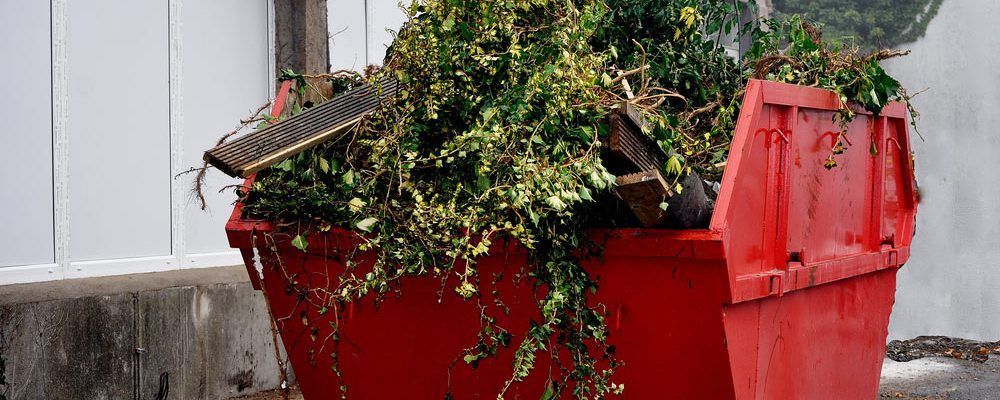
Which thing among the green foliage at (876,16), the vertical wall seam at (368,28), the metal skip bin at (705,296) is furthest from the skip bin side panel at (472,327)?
the green foliage at (876,16)

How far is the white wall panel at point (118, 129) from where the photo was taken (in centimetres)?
616

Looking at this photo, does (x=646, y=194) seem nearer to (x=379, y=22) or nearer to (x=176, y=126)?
(x=176, y=126)

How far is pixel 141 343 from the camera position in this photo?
5.96 meters

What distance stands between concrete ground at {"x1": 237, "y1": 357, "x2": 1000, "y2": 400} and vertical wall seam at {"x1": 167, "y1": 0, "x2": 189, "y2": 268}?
4.27ft

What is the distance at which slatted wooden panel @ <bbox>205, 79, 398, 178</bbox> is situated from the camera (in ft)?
11.9

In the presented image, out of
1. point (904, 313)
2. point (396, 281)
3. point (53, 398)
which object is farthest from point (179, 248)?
point (904, 313)

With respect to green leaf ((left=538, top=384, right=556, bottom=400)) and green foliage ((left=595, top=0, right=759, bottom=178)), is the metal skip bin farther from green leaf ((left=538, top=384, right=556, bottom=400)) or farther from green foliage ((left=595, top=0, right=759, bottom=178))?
green foliage ((left=595, top=0, right=759, bottom=178))

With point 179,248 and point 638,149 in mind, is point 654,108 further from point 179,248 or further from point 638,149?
point 179,248

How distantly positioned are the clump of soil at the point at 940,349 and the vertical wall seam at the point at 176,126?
6.48m

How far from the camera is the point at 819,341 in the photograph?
4.26m

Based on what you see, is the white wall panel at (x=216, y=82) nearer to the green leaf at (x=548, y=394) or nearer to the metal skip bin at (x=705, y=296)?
the metal skip bin at (x=705, y=296)

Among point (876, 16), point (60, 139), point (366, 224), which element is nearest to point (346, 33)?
point (60, 139)

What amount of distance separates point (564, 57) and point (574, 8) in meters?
0.33

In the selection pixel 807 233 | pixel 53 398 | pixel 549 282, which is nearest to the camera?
pixel 549 282
